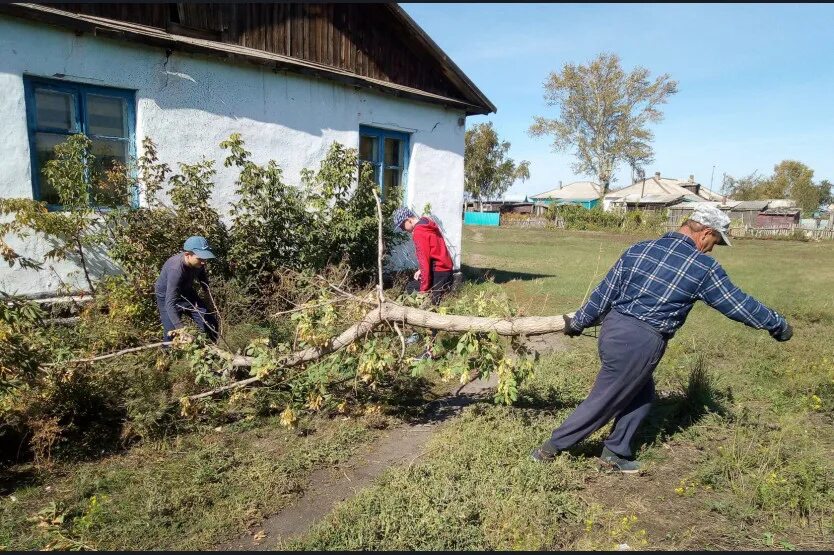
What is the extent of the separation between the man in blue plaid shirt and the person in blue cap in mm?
3583

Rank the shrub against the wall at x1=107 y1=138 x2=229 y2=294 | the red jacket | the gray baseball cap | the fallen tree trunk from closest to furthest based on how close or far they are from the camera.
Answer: the gray baseball cap, the fallen tree trunk, the shrub against the wall at x1=107 y1=138 x2=229 y2=294, the red jacket

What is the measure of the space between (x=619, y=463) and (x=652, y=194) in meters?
56.2

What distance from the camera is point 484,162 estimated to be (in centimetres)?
5369

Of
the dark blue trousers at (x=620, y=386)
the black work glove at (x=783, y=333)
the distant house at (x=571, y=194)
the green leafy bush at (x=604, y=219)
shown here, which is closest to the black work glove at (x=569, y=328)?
the dark blue trousers at (x=620, y=386)

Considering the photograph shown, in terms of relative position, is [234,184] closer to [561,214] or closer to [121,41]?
[121,41]

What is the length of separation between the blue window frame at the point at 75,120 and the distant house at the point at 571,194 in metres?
61.2

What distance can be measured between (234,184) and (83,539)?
18.7ft

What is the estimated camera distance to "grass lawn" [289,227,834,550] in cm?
305

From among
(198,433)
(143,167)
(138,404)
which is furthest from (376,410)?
(143,167)

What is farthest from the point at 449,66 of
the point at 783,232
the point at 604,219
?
the point at 783,232

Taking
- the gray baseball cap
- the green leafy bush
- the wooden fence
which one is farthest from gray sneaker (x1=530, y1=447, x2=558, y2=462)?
the green leafy bush

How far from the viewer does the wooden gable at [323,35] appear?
683cm

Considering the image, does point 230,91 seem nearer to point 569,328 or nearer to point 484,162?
point 569,328

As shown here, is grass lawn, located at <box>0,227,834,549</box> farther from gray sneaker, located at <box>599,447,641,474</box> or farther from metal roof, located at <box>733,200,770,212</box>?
metal roof, located at <box>733,200,770,212</box>
